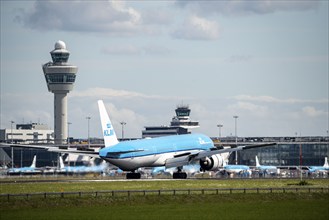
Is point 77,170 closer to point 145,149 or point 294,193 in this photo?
point 145,149

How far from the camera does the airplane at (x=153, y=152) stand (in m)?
119

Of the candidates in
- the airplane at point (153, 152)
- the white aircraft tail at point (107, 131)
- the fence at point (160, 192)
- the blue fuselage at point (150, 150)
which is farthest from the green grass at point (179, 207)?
the white aircraft tail at point (107, 131)

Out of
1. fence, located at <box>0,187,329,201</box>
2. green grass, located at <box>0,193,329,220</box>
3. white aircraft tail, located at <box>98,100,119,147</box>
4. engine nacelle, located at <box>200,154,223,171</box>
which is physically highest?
white aircraft tail, located at <box>98,100,119,147</box>

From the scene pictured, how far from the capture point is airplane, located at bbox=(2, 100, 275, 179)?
119 m

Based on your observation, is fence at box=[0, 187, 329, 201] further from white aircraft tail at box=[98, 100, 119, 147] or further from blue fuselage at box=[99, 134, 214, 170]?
white aircraft tail at box=[98, 100, 119, 147]

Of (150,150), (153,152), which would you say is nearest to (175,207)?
(150,150)

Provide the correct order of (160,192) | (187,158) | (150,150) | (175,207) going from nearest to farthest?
(175,207) < (160,192) < (150,150) < (187,158)

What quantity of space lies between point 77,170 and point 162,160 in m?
29.9

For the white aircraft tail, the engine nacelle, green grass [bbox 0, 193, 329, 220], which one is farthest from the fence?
the engine nacelle

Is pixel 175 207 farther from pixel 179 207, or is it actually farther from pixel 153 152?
pixel 153 152

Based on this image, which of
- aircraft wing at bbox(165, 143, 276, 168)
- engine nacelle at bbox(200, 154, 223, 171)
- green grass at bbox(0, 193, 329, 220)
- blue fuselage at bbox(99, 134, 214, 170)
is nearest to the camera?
green grass at bbox(0, 193, 329, 220)

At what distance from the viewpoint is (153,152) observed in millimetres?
124312

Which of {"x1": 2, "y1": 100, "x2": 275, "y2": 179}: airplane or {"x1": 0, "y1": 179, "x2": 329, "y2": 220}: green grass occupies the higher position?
{"x1": 2, "y1": 100, "x2": 275, "y2": 179}: airplane

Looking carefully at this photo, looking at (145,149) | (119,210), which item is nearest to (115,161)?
(145,149)
